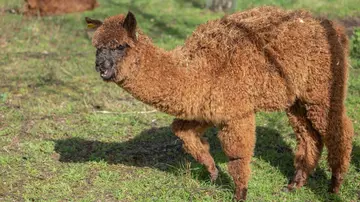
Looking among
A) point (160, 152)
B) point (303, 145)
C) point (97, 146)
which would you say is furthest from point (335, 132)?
point (97, 146)

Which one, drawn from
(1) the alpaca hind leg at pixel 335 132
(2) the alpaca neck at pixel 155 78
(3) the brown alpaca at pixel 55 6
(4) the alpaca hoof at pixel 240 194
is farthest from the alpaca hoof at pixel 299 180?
(3) the brown alpaca at pixel 55 6

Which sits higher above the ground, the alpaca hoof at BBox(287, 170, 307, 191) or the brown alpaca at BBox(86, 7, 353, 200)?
the brown alpaca at BBox(86, 7, 353, 200)

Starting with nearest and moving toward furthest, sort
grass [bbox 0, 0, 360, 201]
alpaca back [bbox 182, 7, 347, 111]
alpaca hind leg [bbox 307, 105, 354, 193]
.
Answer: alpaca back [bbox 182, 7, 347, 111], alpaca hind leg [bbox 307, 105, 354, 193], grass [bbox 0, 0, 360, 201]

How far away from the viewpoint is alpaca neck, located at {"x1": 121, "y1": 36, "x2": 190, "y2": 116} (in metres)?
4.31

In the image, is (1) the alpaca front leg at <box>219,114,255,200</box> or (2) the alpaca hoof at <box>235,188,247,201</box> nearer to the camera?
(1) the alpaca front leg at <box>219,114,255,200</box>

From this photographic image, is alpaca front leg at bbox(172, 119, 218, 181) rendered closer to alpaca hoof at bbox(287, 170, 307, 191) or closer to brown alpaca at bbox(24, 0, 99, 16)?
alpaca hoof at bbox(287, 170, 307, 191)

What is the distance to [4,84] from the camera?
805cm

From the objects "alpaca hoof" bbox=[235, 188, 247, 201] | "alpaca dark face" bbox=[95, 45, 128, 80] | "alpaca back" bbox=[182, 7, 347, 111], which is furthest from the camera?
"alpaca hoof" bbox=[235, 188, 247, 201]

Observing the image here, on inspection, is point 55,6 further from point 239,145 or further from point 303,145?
point 239,145

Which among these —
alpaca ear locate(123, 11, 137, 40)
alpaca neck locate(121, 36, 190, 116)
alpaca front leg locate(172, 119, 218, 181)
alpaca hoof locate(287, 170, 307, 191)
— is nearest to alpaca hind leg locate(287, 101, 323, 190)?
alpaca hoof locate(287, 170, 307, 191)

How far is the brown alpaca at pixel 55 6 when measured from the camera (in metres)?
12.0

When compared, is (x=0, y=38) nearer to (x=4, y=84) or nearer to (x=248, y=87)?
(x=4, y=84)

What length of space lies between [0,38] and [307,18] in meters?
7.23

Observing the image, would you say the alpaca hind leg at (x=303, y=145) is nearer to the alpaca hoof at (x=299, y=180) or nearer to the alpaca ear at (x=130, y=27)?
the alpaca hoof at (x=299, y=180)
